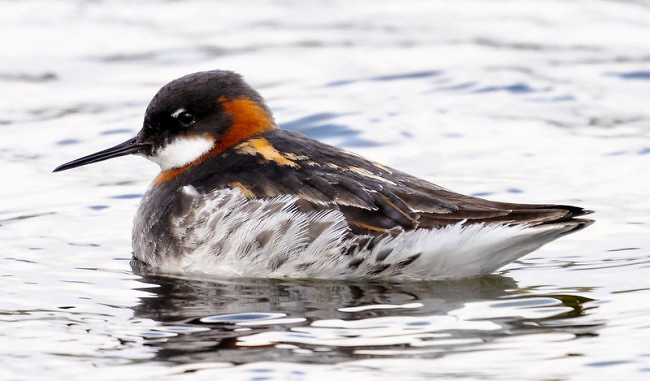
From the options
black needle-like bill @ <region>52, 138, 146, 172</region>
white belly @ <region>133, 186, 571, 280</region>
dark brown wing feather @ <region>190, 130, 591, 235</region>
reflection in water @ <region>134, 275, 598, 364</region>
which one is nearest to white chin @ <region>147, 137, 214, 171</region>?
black needle-like bill @ <region>52, 138, 146, 172</region>

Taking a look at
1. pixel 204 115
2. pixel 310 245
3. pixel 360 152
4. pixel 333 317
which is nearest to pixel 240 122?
pixel 204 115

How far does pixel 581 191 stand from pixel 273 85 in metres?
4.74

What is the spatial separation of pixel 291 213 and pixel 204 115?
4.22ft

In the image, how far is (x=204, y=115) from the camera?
9.81 meters

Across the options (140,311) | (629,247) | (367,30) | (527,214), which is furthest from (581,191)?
(367,30)

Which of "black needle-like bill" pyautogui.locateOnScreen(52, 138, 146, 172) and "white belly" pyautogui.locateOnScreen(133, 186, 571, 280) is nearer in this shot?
"white belly" pyautogui.locateOnScreen(133, 186, 571, 280)

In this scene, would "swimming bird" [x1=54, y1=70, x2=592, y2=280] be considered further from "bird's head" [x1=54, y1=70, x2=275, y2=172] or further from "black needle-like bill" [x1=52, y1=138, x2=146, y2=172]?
"black needle-like bill" [x1=52, y1=138, x2=146, y2=172]

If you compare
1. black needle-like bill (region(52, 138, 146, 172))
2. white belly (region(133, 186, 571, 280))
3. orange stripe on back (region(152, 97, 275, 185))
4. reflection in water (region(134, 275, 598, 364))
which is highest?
orange stripe on back (region(152, 97, 275, 185))

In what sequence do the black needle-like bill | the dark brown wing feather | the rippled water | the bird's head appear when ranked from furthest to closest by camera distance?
the black needle-like bill, the bird's head, the dark brown wing feather, the rippled water

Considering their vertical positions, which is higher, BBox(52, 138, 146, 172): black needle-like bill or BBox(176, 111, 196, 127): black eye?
BBox(176, 111, 196, 127): black eye

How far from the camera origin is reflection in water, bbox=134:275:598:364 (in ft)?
24.5

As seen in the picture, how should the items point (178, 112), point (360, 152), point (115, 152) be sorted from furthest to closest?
point (360, 152), point (115, 152), point (178, 112)

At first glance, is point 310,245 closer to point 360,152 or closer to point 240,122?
point 240,122

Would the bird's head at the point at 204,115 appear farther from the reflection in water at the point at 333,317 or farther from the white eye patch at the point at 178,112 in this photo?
the reflection in water at the point at 333,317
